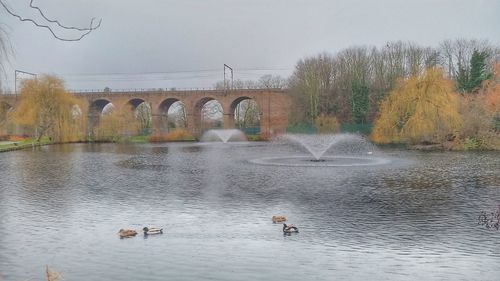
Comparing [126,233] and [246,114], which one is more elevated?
[246,114]

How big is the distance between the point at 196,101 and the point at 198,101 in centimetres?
34

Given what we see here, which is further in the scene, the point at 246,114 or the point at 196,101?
the point at 246,114

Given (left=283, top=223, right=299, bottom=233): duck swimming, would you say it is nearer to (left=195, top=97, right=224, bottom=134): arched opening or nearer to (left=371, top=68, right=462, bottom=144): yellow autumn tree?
(left=371, top=68, right=462, bottom=144): yellow autumn tree

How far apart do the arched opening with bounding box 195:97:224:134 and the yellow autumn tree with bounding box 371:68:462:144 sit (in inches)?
1637

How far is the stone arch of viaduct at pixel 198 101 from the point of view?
72500 millimetres

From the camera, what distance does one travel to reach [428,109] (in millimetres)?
38656

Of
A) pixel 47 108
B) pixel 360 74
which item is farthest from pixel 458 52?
pixel 47 108

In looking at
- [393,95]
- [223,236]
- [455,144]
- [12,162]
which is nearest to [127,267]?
[223,236]

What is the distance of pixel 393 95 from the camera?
4272 cm

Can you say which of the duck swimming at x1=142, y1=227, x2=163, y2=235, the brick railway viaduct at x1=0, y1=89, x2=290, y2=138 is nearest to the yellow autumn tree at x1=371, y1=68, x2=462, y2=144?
the brick railway viaduct at x1=0, y1=89, x2=290, y2=138

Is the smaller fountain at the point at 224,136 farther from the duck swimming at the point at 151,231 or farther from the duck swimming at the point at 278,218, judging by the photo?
the duck swimming at the point at 151,231

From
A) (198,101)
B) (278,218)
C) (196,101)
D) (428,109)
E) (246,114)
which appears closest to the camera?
(278,218)

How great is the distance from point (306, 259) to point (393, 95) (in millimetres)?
35634

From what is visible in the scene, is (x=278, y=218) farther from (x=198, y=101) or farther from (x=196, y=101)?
(x=198, y=101)
